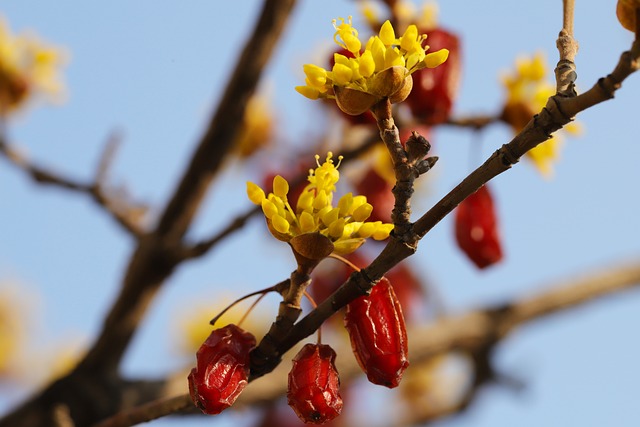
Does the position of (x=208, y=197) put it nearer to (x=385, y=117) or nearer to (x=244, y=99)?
(x=244, y=99)

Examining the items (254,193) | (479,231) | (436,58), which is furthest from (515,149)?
(479,231)

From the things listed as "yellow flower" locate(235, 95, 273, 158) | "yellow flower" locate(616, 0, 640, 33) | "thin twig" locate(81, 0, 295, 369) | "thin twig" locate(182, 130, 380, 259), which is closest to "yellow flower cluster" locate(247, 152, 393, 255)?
"yellow flower" locate(616, 0, 640, 33)

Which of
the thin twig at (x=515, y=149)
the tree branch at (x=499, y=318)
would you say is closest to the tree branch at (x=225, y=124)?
the tree branch at (x=499, y=318)

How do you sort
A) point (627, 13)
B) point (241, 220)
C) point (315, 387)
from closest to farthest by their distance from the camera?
point (627, 13), point (315, 387), point (241, 220)

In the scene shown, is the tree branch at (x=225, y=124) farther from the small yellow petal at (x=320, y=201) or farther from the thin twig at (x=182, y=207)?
the small yellow petal at (x=320, y=201)

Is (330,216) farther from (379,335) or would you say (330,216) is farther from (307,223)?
(379,335)

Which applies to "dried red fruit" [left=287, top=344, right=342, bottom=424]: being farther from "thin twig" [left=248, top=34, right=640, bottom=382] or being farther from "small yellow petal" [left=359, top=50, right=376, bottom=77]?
"small yellow petal" [left=359, top=50, right=376, bottom=77]

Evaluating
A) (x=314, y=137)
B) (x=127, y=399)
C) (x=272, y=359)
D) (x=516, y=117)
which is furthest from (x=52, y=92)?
(x=272, y=359)
